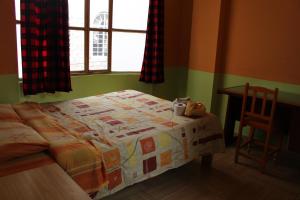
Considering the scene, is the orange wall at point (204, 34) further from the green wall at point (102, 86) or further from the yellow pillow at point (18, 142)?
the yellow pillow at point (18, 142)

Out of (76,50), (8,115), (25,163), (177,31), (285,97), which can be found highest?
(177,31)

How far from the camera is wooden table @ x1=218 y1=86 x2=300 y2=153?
2830 mm

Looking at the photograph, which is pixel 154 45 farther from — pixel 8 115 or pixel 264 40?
→ pixel 8 115

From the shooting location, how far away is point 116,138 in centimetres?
216

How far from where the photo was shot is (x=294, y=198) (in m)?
2.52

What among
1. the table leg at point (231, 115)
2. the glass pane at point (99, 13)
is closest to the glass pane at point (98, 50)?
the glass pane at point (99, 13)

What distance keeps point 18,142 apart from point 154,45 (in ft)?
9.05

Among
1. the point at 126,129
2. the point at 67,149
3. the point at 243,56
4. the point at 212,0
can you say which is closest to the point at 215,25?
the point at 212,0

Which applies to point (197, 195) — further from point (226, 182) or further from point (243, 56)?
point (243, 56)

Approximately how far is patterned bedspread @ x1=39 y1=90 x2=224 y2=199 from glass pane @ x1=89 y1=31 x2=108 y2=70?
75 cm

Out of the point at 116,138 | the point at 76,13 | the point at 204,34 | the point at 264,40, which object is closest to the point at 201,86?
the point at 204,34

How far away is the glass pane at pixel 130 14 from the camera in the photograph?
3840mm

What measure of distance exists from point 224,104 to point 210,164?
1.33m

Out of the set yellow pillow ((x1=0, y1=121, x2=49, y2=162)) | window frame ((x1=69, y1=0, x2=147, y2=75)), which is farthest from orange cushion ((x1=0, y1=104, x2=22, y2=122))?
window frame ((x1=69, y1=0, x2=147, y2=75))
